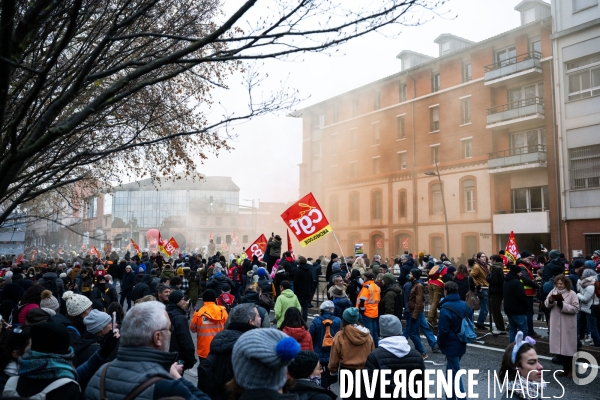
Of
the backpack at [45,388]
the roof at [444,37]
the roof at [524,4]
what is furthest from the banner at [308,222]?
the roof at [444,37]

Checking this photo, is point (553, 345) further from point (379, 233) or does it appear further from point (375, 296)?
point (379, 233)

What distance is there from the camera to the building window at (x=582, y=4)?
88.0ft

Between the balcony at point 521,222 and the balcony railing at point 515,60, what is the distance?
9410 mm

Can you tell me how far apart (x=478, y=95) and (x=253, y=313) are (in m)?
33.7

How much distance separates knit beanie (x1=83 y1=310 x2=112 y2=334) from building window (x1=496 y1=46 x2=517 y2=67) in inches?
1274

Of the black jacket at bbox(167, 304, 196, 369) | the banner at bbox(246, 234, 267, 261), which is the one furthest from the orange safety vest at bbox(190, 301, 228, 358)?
the banner at bbox(246, 234, 267, 261)

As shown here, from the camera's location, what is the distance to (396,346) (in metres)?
4.94

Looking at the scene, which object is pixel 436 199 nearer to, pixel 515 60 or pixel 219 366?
pixel 515 60

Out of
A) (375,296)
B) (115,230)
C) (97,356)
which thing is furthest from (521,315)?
(115,230)

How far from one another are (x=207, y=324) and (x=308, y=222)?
702 centimetres

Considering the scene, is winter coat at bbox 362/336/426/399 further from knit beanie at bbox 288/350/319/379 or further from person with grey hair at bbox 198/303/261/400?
person with grey hair at bbox 198/303/261/400

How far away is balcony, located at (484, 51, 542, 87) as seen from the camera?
30234mm

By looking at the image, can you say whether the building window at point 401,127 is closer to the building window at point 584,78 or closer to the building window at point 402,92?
the building window at point 402,92

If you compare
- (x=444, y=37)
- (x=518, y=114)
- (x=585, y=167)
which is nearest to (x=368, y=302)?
(x=585, y=167)
